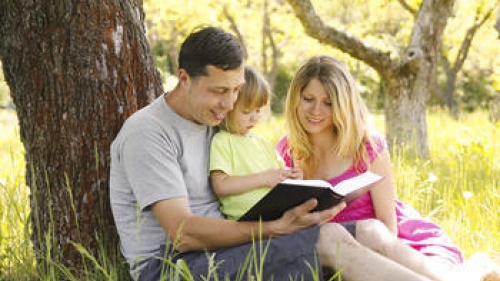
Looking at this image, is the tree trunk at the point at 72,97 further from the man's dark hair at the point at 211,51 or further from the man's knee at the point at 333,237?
the man's knee at the point at 333,237

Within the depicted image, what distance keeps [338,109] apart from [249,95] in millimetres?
462

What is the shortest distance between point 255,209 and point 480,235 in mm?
1631

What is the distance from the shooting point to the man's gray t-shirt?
2.56 m

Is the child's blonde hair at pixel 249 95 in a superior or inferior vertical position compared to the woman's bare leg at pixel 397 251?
superior

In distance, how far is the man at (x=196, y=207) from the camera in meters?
2.53

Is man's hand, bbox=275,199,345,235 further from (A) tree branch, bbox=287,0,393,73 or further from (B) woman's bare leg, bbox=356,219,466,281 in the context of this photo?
(A) tree branch, bbox=287,0,393,73

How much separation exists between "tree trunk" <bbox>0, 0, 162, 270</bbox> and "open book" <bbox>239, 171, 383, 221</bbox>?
0.80m

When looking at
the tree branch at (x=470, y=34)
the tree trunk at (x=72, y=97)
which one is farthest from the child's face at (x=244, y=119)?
the tree branch at (x=470, y=34)

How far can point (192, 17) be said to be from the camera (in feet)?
41.2

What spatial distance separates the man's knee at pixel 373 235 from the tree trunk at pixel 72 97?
1104mm

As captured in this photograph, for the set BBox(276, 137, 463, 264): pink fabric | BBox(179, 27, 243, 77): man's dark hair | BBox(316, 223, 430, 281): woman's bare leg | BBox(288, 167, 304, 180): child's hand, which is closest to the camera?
BBox(316, 223, 430, 281): woman's bare leg

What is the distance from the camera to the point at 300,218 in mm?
2576

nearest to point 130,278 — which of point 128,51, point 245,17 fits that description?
point 128,51

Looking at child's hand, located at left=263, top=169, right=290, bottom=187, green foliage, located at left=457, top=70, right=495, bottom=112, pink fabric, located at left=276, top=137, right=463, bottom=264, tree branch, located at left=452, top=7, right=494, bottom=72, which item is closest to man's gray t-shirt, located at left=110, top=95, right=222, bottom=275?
child's hand, located at left=263, top=169, right=290, bottom=187
